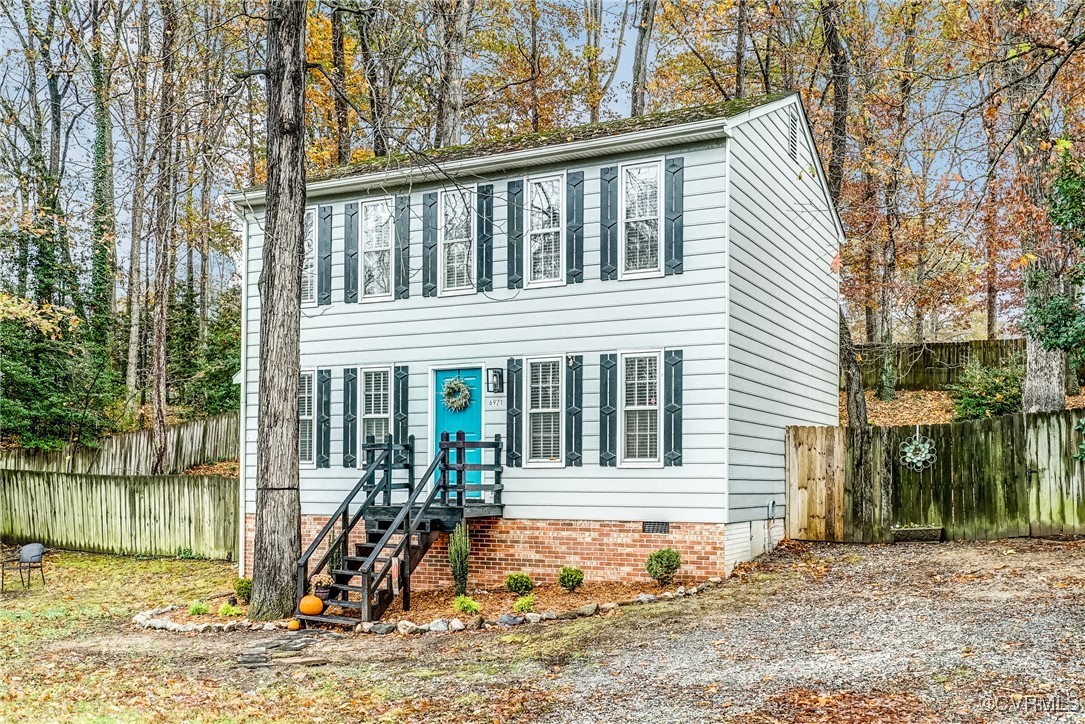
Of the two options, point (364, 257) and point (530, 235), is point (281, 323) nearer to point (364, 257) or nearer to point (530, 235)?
point (364, 257)

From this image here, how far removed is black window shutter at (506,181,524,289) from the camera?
1344cm

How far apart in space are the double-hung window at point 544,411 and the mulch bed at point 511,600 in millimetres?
1754

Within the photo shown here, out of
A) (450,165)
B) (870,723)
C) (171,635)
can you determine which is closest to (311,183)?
A: (450,165)

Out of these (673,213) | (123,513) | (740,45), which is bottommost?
(123,513)

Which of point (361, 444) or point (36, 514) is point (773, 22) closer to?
point (361, 444)

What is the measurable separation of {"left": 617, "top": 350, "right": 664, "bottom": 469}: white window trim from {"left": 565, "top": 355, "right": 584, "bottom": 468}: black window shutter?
0.54m

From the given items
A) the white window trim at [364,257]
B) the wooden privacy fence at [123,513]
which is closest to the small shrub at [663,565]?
the white window trim at [364,257]

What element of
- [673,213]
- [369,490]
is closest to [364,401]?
[369,490]

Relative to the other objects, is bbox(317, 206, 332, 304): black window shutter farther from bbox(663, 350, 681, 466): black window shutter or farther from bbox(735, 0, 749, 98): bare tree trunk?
bbox(735, 0, 749, 98): bare tree trunk

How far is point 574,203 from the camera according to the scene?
1313cm

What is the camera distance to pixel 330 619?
11.1m

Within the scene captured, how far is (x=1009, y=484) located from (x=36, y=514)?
17990mm

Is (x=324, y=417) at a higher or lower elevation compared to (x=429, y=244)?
lower

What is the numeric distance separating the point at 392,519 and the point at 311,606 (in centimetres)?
197
